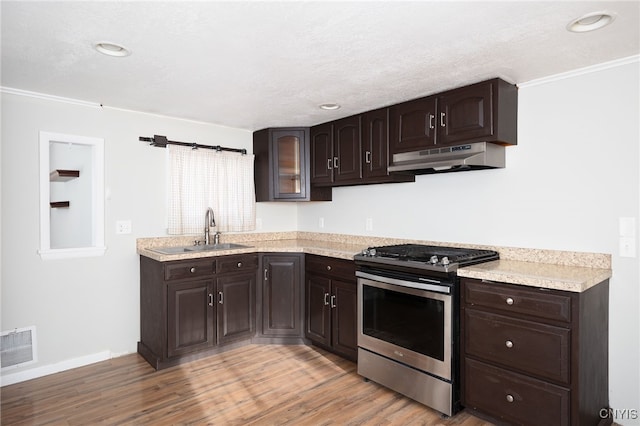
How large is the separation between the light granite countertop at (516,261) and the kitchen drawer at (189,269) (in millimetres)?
56

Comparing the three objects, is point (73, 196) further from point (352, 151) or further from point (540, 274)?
point (540, 274)

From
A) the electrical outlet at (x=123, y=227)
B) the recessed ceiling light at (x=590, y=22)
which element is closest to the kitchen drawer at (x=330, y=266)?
the electrical outlet at (x=123, y=227)

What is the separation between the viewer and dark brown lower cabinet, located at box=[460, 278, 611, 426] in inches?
78.7

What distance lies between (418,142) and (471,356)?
5.22 feet

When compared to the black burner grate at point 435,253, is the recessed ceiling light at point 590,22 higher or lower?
higher

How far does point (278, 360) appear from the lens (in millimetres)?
3330

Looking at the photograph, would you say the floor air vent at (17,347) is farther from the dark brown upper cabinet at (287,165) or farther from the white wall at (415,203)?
the dark brown upper cabinet at (287,165)

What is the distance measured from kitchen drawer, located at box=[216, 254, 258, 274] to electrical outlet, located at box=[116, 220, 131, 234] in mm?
878

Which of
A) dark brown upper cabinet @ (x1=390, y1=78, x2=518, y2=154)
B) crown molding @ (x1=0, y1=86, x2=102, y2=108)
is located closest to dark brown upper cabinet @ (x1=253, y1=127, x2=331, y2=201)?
dark brown upper cabinet @ (x1=390, y1=78, x2=518, y2=154)

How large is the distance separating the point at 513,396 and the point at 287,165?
290 centimetres

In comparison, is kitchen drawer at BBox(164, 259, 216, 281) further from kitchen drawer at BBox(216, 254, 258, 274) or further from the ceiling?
the ceiling

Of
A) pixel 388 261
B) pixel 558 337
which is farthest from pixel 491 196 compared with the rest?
pixel 558 337

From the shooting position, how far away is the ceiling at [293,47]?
1729 millimetres

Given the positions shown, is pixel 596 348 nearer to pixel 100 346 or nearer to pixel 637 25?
pixel 637 25
